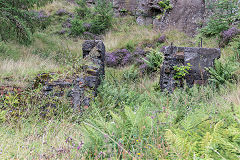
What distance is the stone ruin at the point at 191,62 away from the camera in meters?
5.88

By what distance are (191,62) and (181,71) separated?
50 cm

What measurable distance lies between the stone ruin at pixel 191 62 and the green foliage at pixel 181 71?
0.29 feet

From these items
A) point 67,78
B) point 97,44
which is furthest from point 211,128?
point 97,44

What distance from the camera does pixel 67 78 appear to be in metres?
4.84

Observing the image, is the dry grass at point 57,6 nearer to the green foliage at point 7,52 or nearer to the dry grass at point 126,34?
the dry grass at point 126,34

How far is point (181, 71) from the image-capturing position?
5848mm

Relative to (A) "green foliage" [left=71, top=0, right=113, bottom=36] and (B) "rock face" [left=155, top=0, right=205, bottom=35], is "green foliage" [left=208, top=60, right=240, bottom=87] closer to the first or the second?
(B) "rock face" [left=155, top=0, right=205, bottom=35]

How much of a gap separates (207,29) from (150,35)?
416 cm

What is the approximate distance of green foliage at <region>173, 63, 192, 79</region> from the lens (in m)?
5.80

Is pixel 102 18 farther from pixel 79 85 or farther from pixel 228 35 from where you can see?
pixel 79 85

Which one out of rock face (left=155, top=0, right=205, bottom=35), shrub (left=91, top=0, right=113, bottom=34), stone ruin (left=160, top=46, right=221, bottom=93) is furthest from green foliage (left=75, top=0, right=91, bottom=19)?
stone ruin (left=160, top=46, right=221, bottom=93)

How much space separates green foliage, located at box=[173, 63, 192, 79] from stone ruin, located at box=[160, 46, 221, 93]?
0.09 meters

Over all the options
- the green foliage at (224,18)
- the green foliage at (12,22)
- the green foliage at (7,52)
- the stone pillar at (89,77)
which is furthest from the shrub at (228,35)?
the green foliage at (7,52)

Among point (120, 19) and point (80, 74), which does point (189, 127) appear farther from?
point (120, 19)
